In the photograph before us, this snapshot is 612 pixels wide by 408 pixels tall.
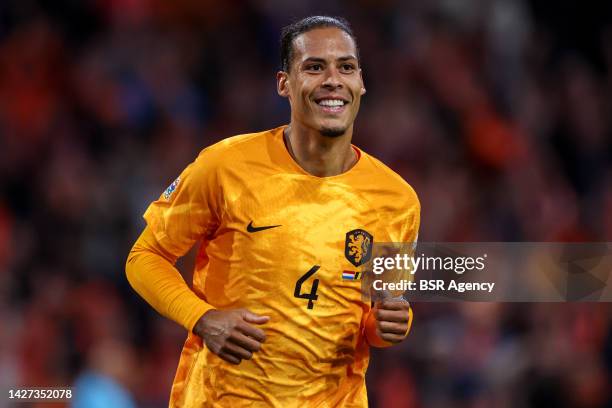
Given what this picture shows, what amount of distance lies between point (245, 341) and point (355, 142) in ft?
15.4

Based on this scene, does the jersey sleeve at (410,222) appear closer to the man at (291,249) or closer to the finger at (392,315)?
the man at (291,249)

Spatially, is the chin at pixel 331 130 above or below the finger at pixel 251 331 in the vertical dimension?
above

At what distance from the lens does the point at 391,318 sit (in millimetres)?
3715

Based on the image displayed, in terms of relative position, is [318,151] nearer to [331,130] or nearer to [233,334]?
[331,130]

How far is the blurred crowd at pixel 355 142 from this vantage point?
256 inches

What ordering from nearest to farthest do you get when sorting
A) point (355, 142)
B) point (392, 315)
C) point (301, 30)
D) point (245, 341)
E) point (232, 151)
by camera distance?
point (245, 341), point (392, 315), point (232, 151), point (301, 30), point (355, 142)

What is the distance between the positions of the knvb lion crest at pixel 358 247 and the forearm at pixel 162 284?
→ 51 cm

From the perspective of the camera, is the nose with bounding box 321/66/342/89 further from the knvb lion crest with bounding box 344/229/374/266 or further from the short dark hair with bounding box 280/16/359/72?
the knvb lion crest with bounding box 344/229/374/266

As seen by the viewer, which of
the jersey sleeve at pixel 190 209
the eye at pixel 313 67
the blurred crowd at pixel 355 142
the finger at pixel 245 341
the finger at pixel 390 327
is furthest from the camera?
the blurred crowd at pixel 355 142

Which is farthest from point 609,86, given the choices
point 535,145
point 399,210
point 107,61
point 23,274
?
point 399,210

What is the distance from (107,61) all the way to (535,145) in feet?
10.5

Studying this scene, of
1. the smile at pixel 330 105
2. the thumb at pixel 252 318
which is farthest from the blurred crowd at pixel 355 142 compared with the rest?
the smile at pixel 330 105

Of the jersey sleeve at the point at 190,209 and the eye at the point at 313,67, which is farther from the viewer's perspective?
the eye at the point at 313,67

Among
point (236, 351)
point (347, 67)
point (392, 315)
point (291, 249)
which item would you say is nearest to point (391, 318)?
point (392, 315)
